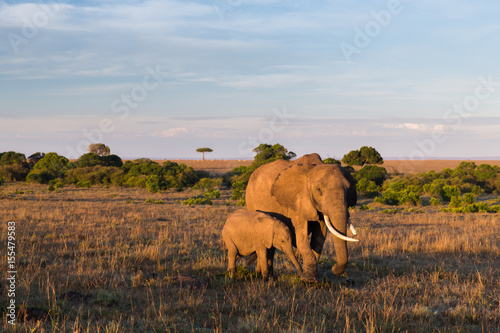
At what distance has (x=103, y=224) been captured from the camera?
48.5 feet

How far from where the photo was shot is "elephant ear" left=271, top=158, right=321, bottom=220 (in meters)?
7.59

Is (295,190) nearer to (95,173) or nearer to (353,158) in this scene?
(95,173)

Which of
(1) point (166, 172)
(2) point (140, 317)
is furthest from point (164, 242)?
(1) point (166, 172)

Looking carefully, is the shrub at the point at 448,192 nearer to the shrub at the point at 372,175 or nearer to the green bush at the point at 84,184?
the shrub at the point at 372,175

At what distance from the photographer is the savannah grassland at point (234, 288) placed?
570cm

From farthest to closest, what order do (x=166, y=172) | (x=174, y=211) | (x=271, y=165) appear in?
(x=166, y=172) → (x=174, y=211) → (x=271, y=165)

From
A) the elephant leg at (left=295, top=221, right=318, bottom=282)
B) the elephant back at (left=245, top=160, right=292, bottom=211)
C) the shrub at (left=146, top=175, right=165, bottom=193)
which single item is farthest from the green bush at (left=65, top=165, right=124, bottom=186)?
the elephant leg at (left=295, top=221, right=318, bottom=282)

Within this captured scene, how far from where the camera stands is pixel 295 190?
7879mm

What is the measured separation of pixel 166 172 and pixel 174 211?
22845mm

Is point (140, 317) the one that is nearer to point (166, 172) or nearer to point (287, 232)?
point (287, 232)

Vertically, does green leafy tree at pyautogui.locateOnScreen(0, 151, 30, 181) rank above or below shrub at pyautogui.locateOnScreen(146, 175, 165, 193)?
above

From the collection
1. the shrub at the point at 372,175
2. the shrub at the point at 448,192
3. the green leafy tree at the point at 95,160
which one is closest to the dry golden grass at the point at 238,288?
the shrub at the point at 448,192

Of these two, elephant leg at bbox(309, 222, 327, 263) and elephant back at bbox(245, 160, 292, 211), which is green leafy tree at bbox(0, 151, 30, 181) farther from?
elephant leg at bbox(309, 222, 327, 263)

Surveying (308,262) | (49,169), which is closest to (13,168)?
(49,169)
